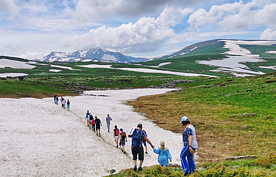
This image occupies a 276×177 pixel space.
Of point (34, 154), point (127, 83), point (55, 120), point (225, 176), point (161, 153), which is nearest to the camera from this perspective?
point (225, 176)

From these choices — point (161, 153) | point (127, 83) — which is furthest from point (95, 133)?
point (127, 83)

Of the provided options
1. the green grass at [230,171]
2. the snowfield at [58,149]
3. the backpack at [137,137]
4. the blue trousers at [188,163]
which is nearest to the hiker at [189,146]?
the blue trousers at [188,163]

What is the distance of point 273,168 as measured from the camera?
1141 centimetres

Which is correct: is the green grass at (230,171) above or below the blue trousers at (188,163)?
below

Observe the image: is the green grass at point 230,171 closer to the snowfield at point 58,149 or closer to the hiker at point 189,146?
the hiker at point 189,146

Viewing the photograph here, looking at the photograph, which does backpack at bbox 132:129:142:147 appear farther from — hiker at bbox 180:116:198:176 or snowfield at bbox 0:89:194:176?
snowfield at bbox 0:89:194:176

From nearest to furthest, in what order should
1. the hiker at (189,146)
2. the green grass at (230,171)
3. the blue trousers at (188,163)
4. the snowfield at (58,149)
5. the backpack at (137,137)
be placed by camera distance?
the green grass at (230,171)
the hiker at (189,146)
the blue trousers at (188,163)
the backpack at (137,137)
the snowfield at (58,149)

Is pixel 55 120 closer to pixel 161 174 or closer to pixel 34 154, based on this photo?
pixel 34 154

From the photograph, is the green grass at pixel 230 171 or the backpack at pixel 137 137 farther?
the backpack at pixel 137 137

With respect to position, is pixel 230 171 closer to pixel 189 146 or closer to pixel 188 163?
pixel 188 163

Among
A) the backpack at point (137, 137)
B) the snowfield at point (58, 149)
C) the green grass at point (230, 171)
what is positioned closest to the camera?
the green grass at point (230, 171)

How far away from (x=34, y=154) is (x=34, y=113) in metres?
19.3

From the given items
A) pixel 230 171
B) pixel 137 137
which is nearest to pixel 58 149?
pixel 137 137

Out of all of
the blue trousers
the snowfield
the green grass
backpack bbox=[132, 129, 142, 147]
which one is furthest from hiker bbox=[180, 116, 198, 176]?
the snowfield
